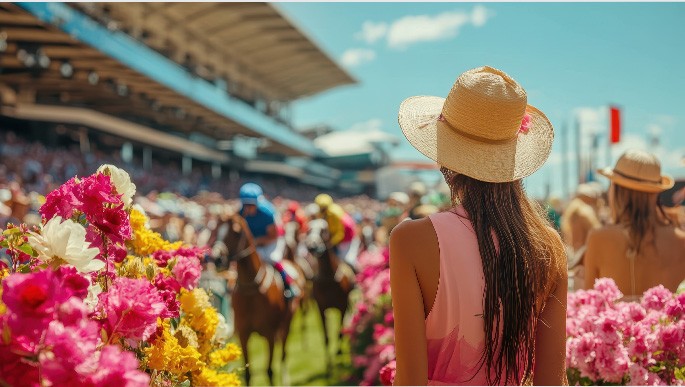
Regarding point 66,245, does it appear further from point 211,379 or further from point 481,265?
point 481,265

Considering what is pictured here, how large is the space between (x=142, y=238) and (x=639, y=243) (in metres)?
2.22

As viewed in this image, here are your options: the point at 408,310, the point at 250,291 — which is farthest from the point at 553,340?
the point at 250,291

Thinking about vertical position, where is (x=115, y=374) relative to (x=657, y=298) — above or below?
above

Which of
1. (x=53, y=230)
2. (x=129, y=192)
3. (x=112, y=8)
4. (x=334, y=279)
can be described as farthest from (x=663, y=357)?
(x=112, y=8)

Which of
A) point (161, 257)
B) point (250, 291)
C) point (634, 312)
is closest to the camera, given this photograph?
point (161, 257)

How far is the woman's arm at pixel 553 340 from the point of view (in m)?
1.75

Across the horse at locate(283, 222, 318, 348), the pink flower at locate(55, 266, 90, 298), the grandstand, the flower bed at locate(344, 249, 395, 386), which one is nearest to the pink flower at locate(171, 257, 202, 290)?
the pink flower at locate(55, 266, 90, 298)

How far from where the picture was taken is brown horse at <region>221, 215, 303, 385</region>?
18.8 ft

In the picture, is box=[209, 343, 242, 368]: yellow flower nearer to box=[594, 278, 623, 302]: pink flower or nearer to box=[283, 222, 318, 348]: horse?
box=[594, 278, 623, 302]: pink flower

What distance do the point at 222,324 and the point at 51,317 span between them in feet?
3.91

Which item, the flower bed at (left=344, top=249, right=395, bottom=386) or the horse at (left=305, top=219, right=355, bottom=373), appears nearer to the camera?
the flower bed at (left=344, top=249, right=395, bottom=386)

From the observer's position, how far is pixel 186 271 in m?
2.05

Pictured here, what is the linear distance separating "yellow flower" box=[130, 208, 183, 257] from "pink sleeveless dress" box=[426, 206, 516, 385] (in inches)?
39.2

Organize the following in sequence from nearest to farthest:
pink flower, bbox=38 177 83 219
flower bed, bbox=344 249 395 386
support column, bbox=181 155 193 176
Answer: pink flower, bbox=38 177 83 219 < flower bed, bbox=344 249 395 386 < support column, bbox=181 155 193 176
